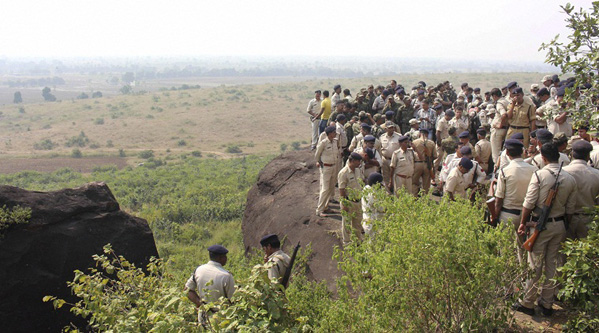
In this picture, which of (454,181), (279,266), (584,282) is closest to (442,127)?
(454,181)

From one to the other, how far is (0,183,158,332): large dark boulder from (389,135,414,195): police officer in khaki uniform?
5.49 metres

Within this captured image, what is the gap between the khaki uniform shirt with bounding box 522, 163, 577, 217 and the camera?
5.37 m

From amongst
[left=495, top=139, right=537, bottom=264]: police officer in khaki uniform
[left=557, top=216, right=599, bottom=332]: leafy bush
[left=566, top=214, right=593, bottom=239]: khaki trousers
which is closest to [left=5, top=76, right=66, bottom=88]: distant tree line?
[left=495, top=139, right=537, bottom=264]: police officer in khaki uniform

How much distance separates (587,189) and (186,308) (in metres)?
4.60

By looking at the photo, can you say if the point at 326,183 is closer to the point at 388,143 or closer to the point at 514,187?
the point at 388,143

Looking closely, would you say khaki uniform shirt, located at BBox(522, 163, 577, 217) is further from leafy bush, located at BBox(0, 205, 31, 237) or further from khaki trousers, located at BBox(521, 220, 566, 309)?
leafy bush, located at BBox(0, 205, 31, 237)

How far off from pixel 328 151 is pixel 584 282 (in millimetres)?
5681

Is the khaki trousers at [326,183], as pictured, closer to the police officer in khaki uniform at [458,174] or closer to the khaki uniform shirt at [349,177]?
the khaki uniform shirt at [349,177]

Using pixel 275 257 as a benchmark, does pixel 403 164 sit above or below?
above

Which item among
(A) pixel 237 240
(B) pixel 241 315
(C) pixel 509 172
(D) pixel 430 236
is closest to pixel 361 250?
(D) pixel 430 236

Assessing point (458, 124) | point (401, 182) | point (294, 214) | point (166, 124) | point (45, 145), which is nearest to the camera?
point (401, 182)

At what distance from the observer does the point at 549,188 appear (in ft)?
17.7

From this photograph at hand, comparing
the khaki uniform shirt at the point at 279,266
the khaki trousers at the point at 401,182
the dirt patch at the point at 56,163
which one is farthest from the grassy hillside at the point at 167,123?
the khaki uniform shirt at the point at 279,266

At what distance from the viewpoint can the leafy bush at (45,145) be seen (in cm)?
5100
